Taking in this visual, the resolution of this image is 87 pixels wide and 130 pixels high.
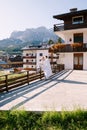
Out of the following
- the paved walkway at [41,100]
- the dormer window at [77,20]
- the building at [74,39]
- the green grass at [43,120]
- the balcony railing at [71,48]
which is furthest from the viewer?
the dormer window at [77,20]

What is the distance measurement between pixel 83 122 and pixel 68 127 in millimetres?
629

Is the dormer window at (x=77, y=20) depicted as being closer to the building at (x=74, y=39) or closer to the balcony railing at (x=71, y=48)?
the building at (x=74, y=39)

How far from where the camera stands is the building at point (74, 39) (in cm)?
2859

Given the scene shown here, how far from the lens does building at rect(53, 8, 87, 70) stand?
28.6 metres

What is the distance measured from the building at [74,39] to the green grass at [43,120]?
20.5 metres

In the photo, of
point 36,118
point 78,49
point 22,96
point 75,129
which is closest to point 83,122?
point 75,129

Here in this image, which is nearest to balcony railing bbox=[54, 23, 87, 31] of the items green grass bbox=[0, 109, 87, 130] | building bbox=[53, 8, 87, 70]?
building bbox=[53, 8, 87, 70]

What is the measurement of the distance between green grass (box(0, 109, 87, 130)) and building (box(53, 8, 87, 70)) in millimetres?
20478

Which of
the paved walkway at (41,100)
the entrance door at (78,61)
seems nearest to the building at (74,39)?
the entrance door at (78,61)

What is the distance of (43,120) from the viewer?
320 inches

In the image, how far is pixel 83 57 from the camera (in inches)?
1144

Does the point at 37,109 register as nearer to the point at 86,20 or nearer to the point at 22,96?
the point at 22,96

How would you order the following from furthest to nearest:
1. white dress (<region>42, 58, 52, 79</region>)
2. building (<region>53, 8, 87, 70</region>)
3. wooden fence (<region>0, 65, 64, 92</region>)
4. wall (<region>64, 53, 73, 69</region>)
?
1. wall (<region>64, 53, 73, 69</region>)
2. building (<region>53, 8, 87, 70</region>)
3. white dress (<region>42, 58, 52, 79</region>)
4. wooden fence (<region>0, 65, 64, 92</region>)

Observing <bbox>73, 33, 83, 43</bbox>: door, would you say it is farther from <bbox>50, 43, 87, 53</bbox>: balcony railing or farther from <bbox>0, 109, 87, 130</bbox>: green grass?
<bbox>0, 109, 87, 130</bbox>: green grass
